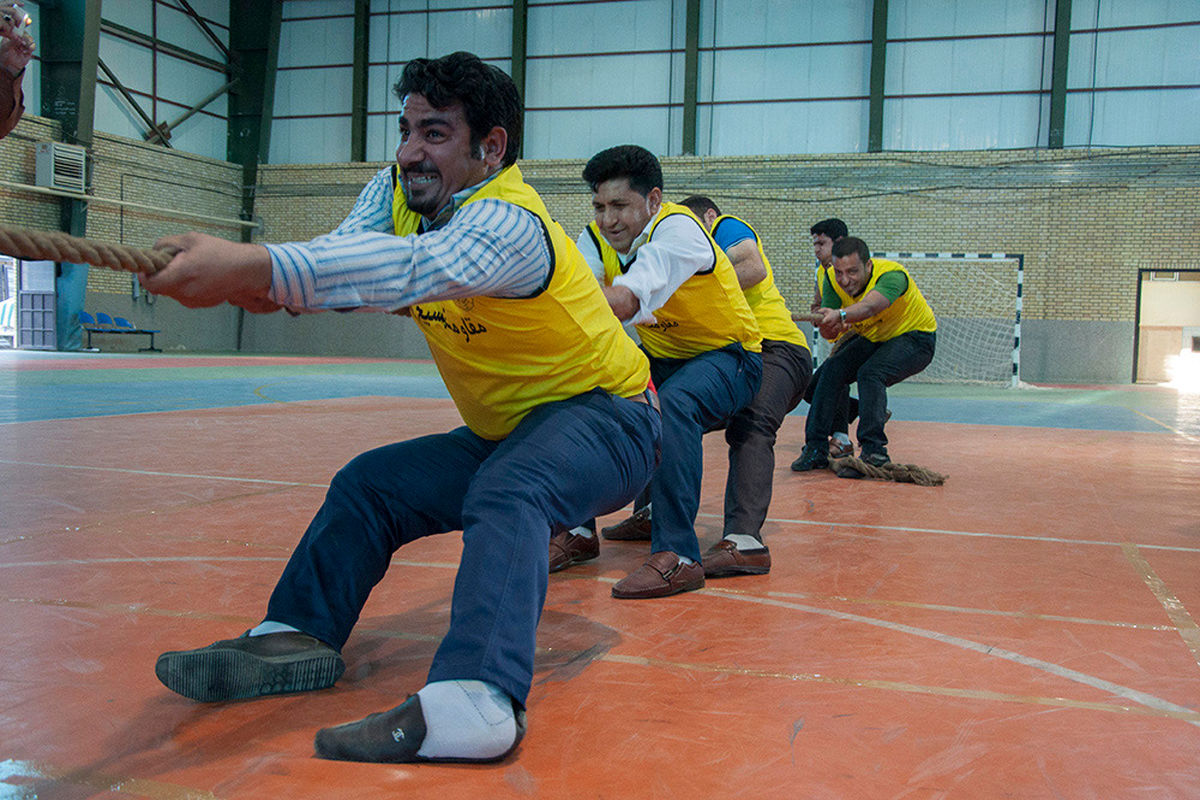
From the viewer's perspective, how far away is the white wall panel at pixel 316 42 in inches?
976

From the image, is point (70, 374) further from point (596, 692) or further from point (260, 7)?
point (260, 7)

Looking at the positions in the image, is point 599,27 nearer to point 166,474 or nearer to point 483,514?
point 166,474

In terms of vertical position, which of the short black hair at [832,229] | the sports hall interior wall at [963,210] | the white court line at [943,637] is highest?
the sports hall interior wall at [963,210]

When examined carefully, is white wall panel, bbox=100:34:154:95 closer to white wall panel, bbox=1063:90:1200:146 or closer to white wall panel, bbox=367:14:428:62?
white wall panel, bbox=367:14:428:62

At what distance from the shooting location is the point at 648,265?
3.12 meters

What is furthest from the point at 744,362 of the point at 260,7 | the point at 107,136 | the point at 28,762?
the point at 260,7

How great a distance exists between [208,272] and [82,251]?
0.58 feet

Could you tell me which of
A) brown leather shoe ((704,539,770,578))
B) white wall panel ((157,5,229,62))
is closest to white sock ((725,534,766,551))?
brown leather shoe ((704,539,770,578))

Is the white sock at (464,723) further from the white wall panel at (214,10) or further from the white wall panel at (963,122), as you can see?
the white wall panel at (214,10)

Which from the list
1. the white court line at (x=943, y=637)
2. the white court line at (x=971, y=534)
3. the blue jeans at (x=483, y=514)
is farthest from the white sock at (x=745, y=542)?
the blue jeans at (x=483, y=514)

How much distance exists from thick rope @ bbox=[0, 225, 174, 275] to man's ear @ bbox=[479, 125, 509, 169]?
36.5 inches

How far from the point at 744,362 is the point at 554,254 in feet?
5.78

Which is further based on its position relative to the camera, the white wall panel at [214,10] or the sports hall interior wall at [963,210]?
the white wall panel at [214,10]

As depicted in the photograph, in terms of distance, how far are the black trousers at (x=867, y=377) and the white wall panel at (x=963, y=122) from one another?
49.8ft
